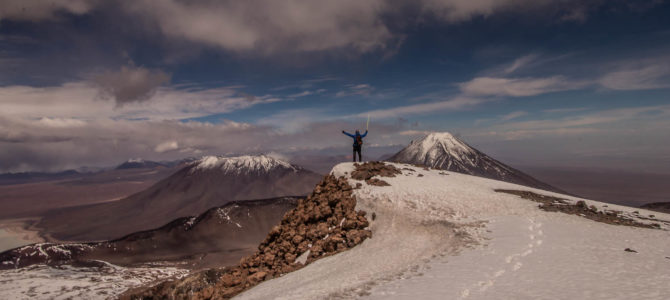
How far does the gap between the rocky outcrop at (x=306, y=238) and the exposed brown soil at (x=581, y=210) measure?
1701 cm

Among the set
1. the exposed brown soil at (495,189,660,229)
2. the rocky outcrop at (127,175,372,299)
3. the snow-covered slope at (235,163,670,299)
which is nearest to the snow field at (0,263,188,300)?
the rocky outcrop at (127,175,372,299)

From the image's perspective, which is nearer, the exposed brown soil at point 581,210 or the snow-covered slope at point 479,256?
the snow-covered slope at point 479,256

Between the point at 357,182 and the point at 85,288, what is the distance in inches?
4805

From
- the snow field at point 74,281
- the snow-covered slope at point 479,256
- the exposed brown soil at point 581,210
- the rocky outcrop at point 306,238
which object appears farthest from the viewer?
the snow field at point 74,281

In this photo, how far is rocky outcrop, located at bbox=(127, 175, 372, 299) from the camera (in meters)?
23.1

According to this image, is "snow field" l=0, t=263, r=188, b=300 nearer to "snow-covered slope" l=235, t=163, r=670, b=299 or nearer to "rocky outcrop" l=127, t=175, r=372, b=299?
"rocky outcrop" l=127, t=175, r=372, b=299

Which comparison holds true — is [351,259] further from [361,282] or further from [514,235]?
[514,235]

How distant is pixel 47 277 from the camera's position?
11512cm

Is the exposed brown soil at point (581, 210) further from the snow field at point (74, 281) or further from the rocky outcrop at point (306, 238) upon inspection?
the snow field at point (74, 281)

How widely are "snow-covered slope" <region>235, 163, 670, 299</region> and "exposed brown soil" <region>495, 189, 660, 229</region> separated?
1093 millimetres

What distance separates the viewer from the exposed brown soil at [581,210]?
21.8m

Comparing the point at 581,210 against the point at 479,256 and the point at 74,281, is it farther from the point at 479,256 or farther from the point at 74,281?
the point at 74,281

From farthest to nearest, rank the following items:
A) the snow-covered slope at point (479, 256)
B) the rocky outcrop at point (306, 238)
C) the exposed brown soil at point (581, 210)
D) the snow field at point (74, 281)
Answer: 1. the snow field at point (74, 281)
2. the rocky outcrop at point (306, 238)
3. the exposed brown soil at point (581, 210)
4. the snow-covered slope at point (479, 256)

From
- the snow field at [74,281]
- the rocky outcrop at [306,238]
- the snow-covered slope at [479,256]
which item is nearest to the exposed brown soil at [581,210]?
the snow-covered slope at [479,256]
